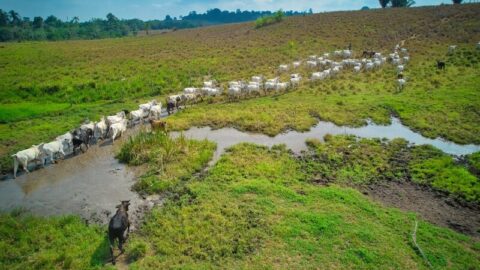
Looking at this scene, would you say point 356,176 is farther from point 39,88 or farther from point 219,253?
point 39,88

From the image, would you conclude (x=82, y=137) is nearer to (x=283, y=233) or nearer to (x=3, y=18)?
(x=283, y=233)

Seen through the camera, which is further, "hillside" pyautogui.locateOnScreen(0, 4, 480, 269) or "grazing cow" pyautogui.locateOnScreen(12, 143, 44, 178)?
"grazing cow" pyautogui.locateOnScreen(12, 143, 44, 178)

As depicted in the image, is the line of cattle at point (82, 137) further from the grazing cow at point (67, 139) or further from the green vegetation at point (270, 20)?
the green vegetation at point (270, 20)

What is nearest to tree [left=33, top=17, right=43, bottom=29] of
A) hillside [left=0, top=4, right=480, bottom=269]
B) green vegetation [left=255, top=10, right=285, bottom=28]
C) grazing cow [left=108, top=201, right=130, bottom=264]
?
green vegetation [left=255, top=10, right=285, bottom=28]

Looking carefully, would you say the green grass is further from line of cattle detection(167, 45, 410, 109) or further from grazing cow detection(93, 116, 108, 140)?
line of cattle detection(167, 45, 410, 109)

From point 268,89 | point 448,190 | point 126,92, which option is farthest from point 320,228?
point 126,92

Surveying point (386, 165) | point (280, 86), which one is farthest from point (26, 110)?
point (386, 165)

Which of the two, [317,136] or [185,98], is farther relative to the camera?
[185,98]
